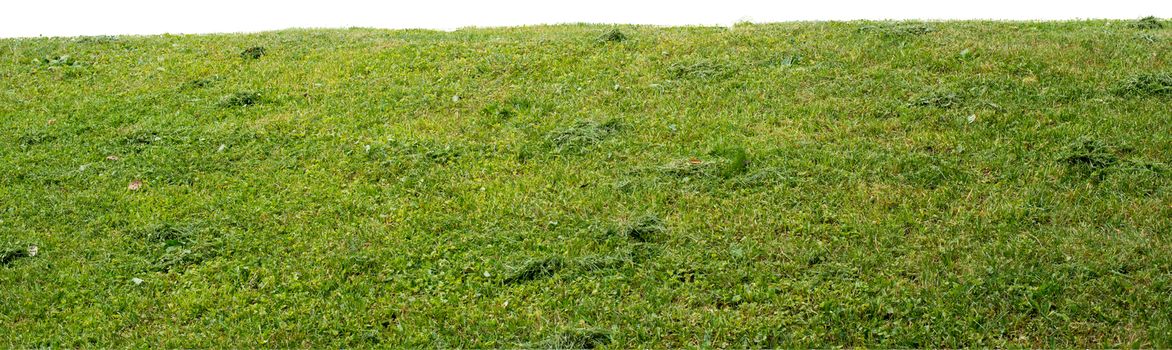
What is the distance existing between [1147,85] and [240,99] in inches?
450

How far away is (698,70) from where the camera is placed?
12.8 m

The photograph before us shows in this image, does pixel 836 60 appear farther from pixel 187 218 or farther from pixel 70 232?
pixel 70 232

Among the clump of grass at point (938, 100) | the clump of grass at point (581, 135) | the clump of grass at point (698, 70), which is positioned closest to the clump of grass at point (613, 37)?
the clump of grass at point (698, 70)

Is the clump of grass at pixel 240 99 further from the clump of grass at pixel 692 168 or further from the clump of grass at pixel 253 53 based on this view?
the clump of grass at pixel 692 168

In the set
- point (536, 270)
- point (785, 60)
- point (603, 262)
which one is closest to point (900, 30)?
point (785, 60)

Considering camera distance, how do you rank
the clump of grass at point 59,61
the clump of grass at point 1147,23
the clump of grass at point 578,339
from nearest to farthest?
the clump of grass at point 578,339 < the clump of grass at point 1147,23 < the clump of grass at point 59,61

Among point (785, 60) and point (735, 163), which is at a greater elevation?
point (785, 60)

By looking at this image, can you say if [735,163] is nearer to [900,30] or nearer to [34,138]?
[900,30]

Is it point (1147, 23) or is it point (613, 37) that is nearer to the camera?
point (1147, 23)

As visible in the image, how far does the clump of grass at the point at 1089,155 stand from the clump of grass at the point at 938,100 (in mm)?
1728

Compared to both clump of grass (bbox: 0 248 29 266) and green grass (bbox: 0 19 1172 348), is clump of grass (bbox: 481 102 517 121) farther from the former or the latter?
clump of grass (bbox: 0 248 29 266)

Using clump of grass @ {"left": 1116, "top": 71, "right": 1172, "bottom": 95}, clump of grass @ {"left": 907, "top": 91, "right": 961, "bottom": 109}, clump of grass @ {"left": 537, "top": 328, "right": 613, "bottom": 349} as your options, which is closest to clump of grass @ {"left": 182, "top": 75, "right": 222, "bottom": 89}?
clump of grass @ {"left": 537, "top": 328, "right": 613, "bottom": 349}

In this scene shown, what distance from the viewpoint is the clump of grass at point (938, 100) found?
10.8 metres

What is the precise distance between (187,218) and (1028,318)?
7.51 metres
